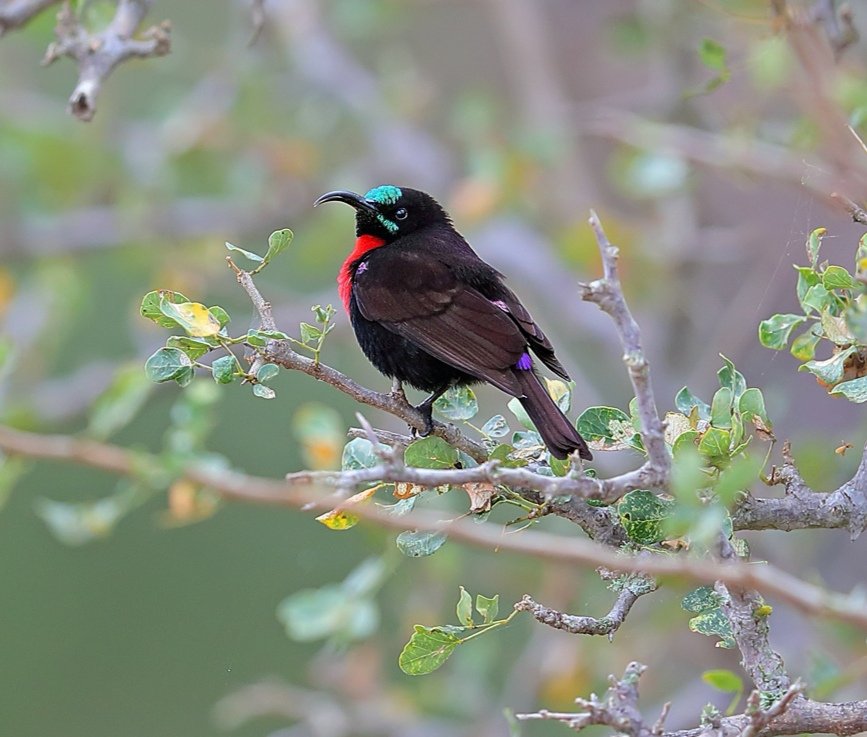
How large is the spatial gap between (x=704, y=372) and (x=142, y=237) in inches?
89.7

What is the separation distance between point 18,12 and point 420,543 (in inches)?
59.0

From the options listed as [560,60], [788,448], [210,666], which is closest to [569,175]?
[560,60]

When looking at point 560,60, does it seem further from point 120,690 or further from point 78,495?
point 120,690

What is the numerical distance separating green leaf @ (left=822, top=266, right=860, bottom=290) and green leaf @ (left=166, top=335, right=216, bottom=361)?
0.97 meters

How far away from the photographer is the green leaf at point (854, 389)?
6.29 ft

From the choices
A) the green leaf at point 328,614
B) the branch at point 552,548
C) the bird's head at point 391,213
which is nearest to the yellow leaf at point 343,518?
the green leaf at point 328,614

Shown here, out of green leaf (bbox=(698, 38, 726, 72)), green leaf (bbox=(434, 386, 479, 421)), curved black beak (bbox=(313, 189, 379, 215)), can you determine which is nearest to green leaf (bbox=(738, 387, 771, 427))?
green leaf (bbox=(434, 386, 479, 421))

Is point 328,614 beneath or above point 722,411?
beneath

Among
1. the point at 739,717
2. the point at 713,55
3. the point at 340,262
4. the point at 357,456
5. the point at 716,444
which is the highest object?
the point at 713,55

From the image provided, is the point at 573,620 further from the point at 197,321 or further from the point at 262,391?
the point at 197,321

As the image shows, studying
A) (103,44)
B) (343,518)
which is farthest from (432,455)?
(103,44)

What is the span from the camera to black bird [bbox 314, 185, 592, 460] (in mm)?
2830

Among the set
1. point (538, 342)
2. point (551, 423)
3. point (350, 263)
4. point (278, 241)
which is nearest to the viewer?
point (278, 241)

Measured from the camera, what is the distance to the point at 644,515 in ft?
6.26
